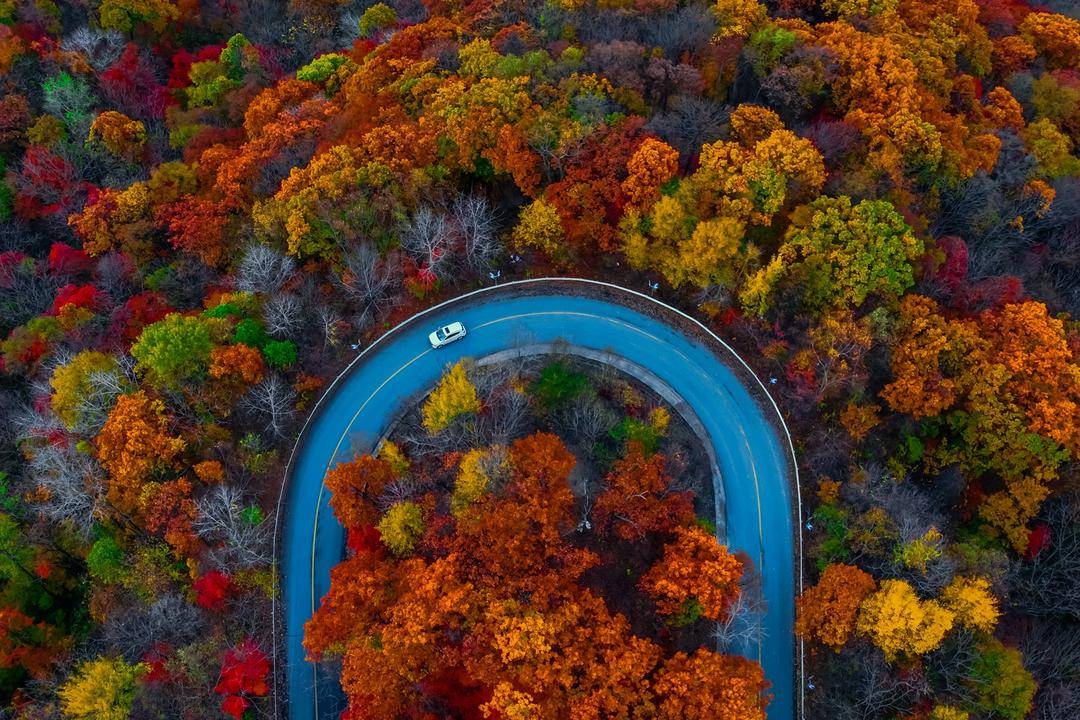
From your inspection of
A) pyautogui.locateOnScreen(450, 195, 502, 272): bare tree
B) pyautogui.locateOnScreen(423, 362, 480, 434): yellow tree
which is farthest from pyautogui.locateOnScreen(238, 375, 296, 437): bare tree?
pyautogui.locateOnScreen(450, 195, 502, 272): bare tree

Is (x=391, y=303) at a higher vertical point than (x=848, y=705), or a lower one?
higher

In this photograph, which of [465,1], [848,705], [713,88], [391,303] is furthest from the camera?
[465,1]

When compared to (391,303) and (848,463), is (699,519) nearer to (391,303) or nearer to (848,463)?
(848,463)

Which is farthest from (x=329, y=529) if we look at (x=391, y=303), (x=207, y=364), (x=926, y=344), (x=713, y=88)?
(x=713, y=88)

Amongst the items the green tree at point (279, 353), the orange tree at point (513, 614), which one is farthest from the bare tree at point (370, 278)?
the orange tree at point (513, 614)

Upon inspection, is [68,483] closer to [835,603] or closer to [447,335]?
[447,335]
